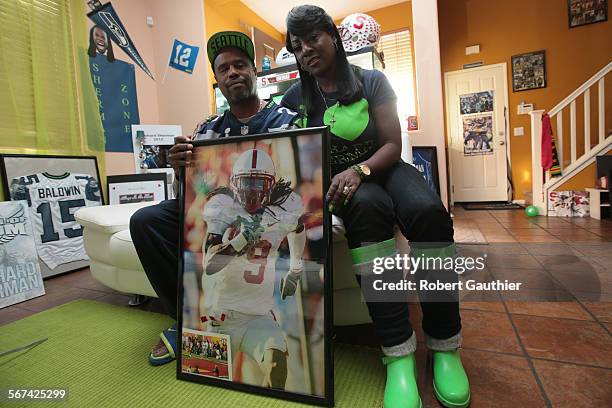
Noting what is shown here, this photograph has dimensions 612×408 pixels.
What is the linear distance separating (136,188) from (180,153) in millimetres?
2083

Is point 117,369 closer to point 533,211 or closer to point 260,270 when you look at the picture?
point 260,270

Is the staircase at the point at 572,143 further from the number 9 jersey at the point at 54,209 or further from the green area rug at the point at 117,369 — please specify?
the number 9 jersey at the point at 54,209

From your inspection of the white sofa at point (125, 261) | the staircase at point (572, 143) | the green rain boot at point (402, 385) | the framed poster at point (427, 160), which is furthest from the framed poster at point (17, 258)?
the staircase at point (572, 143)

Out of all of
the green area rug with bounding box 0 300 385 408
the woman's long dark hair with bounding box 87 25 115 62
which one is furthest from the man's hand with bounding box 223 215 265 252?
the woman's long dark hair with bounding box 87 25 115 62

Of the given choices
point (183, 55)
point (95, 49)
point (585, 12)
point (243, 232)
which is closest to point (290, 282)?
point (243, 232)

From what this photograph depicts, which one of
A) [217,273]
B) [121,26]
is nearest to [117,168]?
[121,26]

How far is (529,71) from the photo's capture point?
14.8 ft

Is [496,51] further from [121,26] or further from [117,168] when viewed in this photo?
[117,168]

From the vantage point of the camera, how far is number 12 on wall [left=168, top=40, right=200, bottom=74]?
332 cm

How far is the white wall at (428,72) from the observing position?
2760mm

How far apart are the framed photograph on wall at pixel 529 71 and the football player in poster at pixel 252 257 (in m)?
5.03

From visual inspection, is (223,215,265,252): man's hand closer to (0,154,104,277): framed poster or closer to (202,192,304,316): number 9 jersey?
(202,192,304,316): number 9 jersey

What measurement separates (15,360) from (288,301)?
1076mm

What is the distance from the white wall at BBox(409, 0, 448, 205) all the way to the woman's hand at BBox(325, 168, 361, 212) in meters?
2.27
